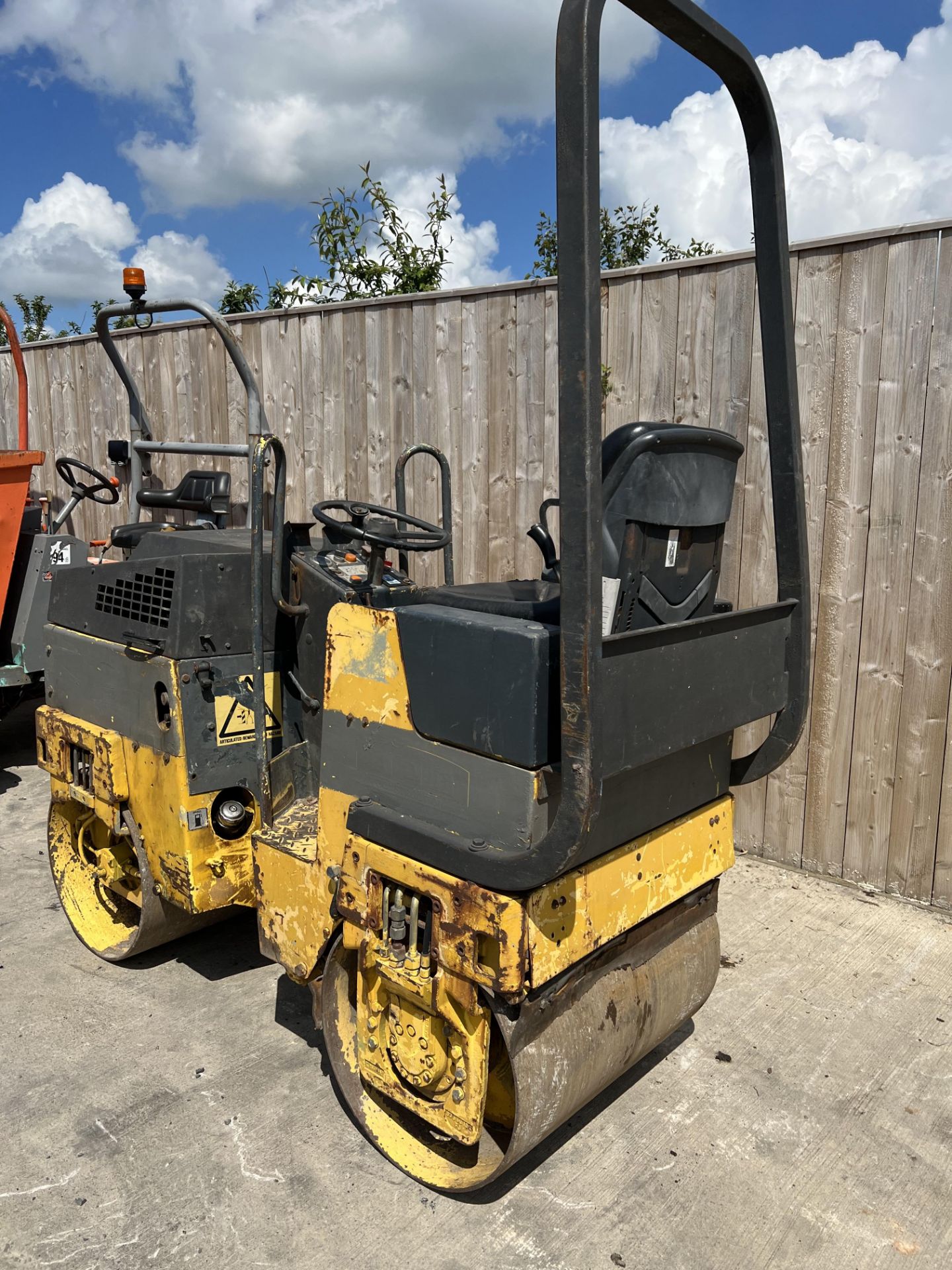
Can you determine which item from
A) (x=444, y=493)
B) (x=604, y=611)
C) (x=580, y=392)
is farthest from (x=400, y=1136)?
(x=444, y=493)

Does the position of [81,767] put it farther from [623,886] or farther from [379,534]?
[623,886]

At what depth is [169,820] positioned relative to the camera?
2.68m

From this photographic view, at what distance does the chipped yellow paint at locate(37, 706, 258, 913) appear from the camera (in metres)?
2.65

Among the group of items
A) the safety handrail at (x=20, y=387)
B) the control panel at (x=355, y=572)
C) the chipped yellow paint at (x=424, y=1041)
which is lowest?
the chipped yellow paint at (x=424, y=1041)

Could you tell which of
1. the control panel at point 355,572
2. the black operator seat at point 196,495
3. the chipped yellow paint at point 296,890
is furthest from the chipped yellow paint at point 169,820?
the black operator seat at point 196,495

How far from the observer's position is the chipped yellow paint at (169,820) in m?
2.65

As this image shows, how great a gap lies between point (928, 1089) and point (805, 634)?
4.32 feet

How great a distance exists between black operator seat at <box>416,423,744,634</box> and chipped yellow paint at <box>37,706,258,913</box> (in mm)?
1086

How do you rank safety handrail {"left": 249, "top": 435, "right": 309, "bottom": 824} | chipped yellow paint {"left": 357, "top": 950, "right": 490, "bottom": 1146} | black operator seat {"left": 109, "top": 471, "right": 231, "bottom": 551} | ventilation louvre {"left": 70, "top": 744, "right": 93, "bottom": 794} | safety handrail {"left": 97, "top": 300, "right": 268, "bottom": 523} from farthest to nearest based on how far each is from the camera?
1. black operator seat {"left": 109, "top": 471, "right": 231, "bottom": 551}
2. safety handrail {"left": 97, "top": 300, "right": 268, "bottom": 523}
3. ventilation louvre {"left": 70, "top": 744, "right": 93, "bottom": 794}
4. safety handrail {"left": 249, "top": 435, "right": 309, "bottom": 824}
5. chipped yellow paint {"left": 357, "top": 950, "right": 490, "bottom": 1146}

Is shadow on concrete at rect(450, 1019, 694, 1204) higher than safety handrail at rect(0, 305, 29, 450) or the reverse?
the reverse

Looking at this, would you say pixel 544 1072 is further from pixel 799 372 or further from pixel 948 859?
pixel 799 372

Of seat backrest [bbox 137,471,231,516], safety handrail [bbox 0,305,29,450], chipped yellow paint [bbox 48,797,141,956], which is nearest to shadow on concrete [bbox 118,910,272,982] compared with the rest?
chipped yellow paint [bbox 48,797,141,956]

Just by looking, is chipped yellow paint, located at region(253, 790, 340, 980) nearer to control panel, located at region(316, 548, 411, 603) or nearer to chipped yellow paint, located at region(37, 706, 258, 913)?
chipped yellow paint, located at region(37, 706, 258, 913)

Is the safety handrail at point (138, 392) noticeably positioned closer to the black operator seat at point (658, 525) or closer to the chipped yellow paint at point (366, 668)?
the chipped yellow paint at point (366, 668)
